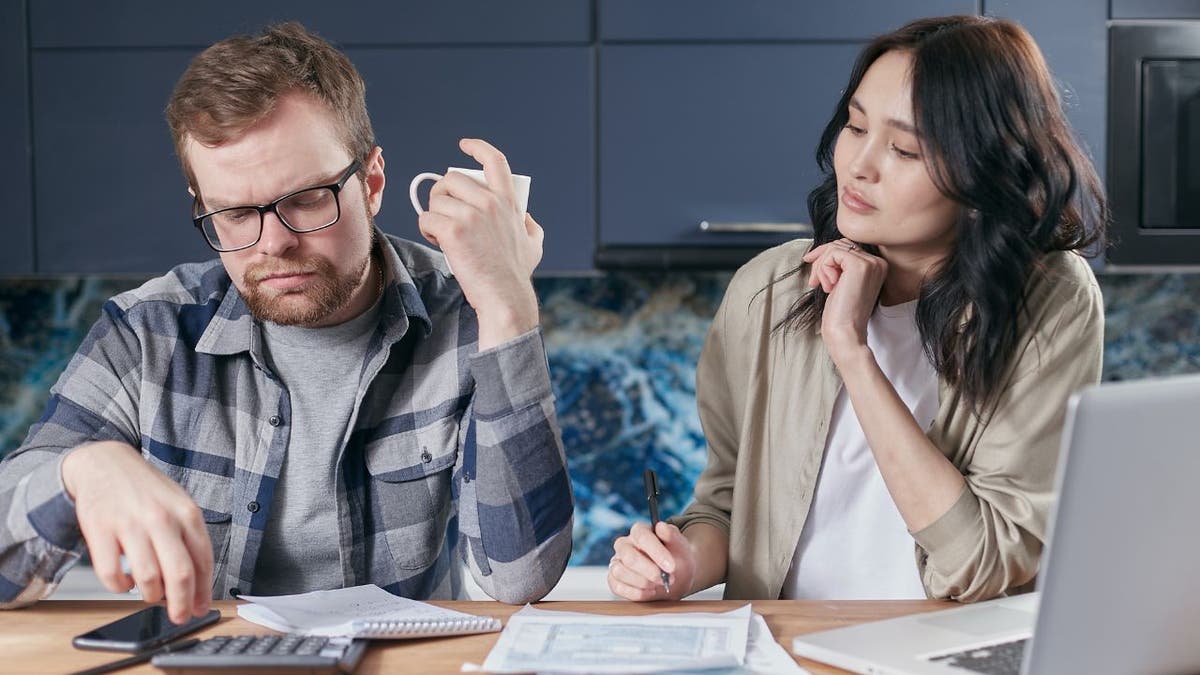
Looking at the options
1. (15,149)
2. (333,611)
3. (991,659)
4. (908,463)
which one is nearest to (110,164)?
(15,149)

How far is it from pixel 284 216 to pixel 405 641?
551 mm

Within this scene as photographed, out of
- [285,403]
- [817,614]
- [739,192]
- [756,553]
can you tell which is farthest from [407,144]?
[817,614]

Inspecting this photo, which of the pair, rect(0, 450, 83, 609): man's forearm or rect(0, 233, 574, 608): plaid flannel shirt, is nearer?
rect(0, 450, 83, 609): man's forearm

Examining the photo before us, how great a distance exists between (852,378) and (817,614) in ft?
1.05

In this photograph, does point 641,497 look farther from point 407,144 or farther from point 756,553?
point 756,553

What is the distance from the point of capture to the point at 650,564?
4.10 ft

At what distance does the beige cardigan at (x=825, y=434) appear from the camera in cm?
130

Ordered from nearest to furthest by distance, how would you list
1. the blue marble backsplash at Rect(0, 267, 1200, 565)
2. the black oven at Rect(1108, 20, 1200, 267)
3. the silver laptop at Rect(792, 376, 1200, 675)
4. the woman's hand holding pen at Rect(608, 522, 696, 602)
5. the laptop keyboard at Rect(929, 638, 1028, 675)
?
the silver laptop at Rect(792, 376, 1200, 675) → the laptop keyboard at Rect(929, 638, 1028, 675) → the woman's hand holding pen at Rect(608, 522, 696, 602) → the black oven at Rect(1108, 20, 1200, 267) → the blue marble backsplash at Rect(0, 267, 1200, 565)

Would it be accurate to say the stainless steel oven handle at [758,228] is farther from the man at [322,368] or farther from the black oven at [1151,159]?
the man at [322,368]

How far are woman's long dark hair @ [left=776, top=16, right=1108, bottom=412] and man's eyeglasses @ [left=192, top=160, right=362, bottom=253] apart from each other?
717 mm

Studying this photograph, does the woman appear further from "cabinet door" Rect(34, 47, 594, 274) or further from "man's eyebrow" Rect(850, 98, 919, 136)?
"cabinet door" Rect(34, 47, 594, 274)

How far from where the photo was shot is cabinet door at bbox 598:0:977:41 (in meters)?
2.32

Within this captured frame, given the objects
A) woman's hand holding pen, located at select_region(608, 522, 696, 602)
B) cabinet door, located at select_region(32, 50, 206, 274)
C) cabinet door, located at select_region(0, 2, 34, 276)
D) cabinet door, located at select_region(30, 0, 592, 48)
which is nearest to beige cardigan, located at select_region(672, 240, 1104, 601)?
woman's hand holding pen, located at select_region(608, 522, 696, 602)

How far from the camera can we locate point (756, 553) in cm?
152
